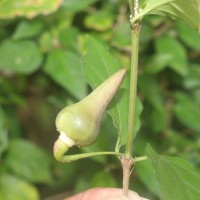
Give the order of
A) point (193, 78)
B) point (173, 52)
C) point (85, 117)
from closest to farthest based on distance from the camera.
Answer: point (85, 117)
point (173, 52)
point (193, 78)

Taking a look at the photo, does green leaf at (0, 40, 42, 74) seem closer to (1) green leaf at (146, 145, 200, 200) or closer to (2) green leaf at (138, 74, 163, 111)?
(2) green leaf at (138, 74, 163, 111)

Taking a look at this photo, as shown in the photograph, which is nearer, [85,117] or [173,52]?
[85,117]

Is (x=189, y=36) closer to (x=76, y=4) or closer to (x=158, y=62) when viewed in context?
(x=158, y=62)

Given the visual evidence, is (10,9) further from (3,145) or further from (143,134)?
(143,134)

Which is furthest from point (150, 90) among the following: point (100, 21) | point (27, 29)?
point (27, 29)

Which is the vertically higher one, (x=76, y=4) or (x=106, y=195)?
(x=76, y=4)

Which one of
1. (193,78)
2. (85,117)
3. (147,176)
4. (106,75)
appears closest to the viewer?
(85,117)

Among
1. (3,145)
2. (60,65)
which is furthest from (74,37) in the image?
(3,145)

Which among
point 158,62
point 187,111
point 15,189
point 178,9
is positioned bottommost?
point 15,189
